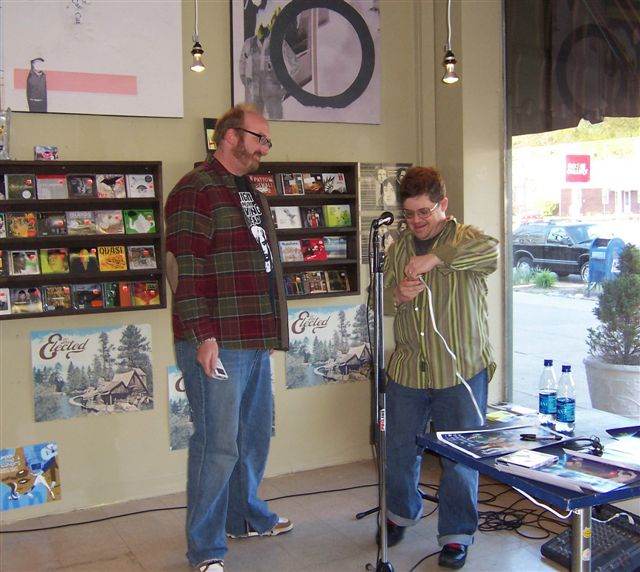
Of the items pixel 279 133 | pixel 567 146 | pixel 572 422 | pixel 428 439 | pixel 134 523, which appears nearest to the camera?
pixel 428 439

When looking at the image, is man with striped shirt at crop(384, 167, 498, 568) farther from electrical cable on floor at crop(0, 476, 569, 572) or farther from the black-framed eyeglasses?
the black-framed eyeglasses

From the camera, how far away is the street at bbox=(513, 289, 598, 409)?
365 centimetres

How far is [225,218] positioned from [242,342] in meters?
0.48

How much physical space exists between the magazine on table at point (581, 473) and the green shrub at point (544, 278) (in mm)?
1925

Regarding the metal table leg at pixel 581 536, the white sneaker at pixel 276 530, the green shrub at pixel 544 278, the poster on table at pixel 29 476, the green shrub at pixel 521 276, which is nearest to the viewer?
the metal table leg at pixel 581 536

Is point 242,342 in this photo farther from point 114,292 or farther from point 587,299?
point 587,299

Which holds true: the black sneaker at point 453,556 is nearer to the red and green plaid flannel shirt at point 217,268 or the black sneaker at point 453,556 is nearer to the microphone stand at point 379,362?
the microphone stand at point 379,362

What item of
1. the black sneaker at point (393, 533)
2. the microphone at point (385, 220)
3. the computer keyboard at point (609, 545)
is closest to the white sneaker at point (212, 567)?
the black sneaker at point (393, 533)

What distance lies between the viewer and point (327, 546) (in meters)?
3.16

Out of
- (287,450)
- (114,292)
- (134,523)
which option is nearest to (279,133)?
(114,292)

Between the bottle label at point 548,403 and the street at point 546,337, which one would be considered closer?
the bottle label at point 548,403

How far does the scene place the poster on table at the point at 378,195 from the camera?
4242 millimetres

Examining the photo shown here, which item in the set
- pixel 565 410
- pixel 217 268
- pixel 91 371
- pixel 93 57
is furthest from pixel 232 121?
pixel 565 410

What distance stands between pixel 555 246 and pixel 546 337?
49cm
